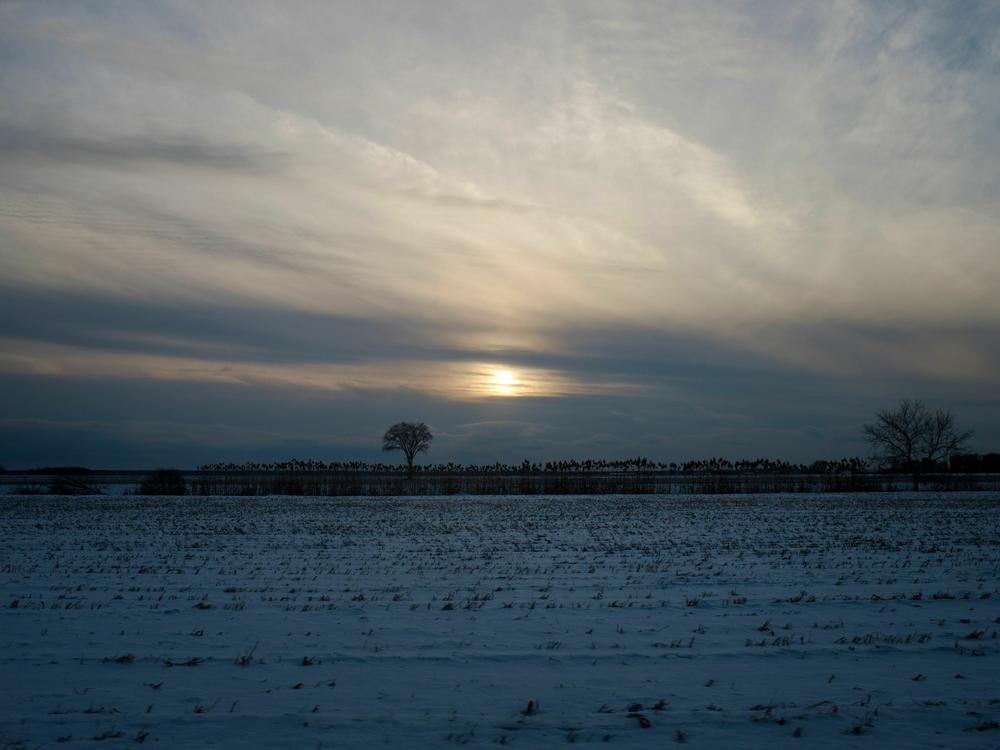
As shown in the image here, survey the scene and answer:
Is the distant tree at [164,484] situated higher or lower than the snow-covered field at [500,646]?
lower

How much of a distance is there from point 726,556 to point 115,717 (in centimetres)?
1554

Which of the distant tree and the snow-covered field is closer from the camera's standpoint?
the snow-covered field

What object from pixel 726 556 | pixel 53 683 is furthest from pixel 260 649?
pixel 726 556

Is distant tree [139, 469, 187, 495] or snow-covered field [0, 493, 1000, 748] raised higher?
snow-covered field [0, 493, 1000, 748]

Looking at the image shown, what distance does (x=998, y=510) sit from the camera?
36531mm

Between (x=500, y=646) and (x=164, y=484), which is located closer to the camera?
(x=500, y=646)

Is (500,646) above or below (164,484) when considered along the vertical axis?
above

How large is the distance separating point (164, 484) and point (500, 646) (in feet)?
196

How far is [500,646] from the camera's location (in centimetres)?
952

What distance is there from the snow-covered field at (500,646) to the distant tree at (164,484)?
42.0 m

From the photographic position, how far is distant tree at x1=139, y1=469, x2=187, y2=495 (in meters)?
60.0

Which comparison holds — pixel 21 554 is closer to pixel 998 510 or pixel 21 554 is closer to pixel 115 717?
pixel 115 717

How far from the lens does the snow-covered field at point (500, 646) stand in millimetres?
6707

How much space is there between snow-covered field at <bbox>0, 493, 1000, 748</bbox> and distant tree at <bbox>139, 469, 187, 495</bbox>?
138ft
